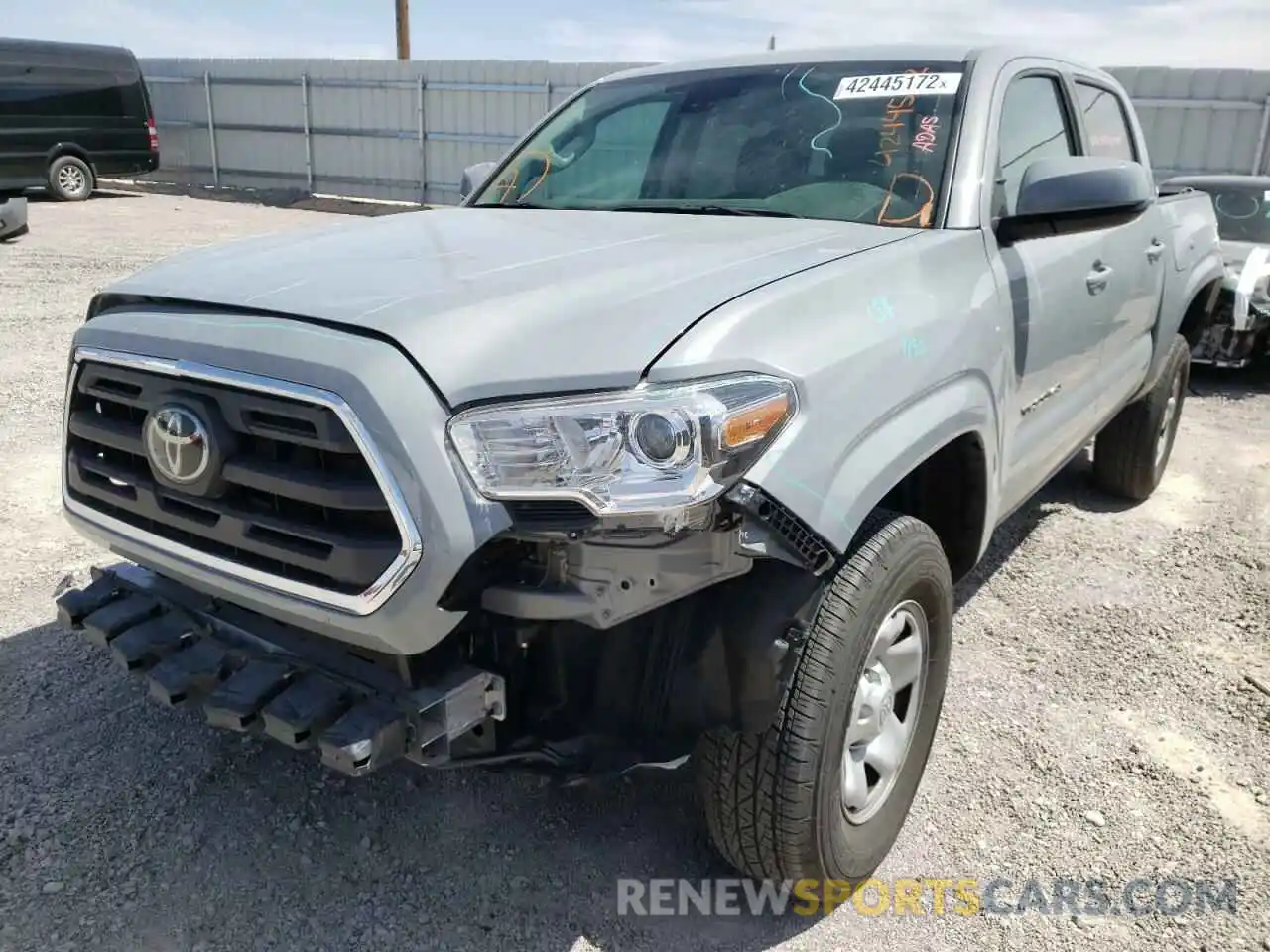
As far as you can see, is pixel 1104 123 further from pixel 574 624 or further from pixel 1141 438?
pixel 574 624

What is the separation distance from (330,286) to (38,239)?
1317 centimetres

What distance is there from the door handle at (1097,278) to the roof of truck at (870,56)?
29.5 inches

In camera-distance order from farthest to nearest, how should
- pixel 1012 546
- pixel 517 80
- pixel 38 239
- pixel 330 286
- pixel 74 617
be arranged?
pixel 517 80 < pixel 38 239 < pixel 1012 546 < pixel 74 617 < pixel 330 286

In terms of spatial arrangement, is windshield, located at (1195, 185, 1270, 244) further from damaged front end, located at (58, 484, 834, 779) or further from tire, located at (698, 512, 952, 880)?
damaged front end, located at (58, 484, 834, 779)

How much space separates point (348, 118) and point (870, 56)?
62.4 feet

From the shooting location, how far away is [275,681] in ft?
6.84

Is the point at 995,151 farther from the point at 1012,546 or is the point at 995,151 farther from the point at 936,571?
the point at 1012,546

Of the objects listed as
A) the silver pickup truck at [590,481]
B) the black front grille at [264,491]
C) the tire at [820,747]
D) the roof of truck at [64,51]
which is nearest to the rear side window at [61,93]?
the roof of truck at [64,51]

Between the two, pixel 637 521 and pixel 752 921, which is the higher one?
pixel 637 521

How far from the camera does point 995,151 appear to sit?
10.1ft

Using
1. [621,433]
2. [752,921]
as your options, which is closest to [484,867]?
[752,921]

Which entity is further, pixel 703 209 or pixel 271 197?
pixel 271 197

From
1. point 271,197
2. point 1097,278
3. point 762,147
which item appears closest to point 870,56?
point 762,147

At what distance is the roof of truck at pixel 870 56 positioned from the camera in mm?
3232
